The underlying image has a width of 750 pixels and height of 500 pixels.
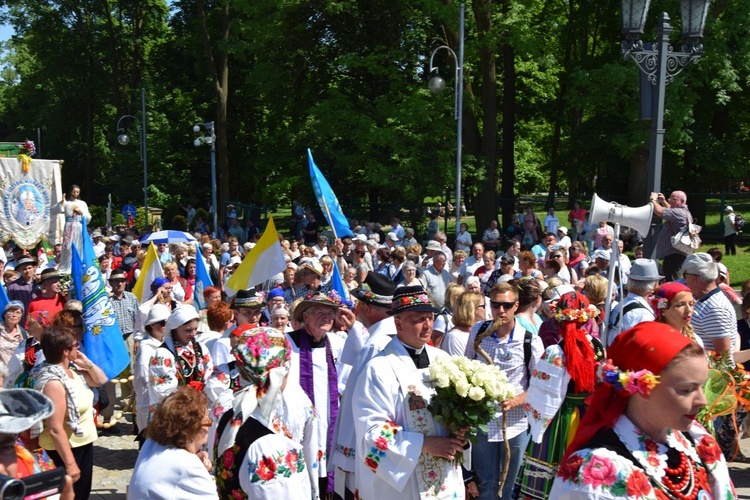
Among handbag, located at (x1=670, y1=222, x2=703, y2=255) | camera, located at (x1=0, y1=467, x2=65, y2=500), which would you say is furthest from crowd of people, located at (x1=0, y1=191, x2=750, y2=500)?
handbag, located at (x1=670, y1=222, x2=703, y2=255)

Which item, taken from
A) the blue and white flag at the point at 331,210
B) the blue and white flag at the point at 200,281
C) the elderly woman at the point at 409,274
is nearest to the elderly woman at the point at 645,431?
the blue and white flag at the point at 331,210

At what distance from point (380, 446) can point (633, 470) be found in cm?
180

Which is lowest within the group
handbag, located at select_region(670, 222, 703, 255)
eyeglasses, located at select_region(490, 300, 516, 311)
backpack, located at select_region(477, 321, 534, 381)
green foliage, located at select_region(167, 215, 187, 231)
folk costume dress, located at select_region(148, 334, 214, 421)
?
green foliage, located at select_region(167, 215, 187, 231)

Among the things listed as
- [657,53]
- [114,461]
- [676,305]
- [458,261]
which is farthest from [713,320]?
[458,261]

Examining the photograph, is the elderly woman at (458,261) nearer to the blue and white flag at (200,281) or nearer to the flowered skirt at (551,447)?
the blue and white flag at (200,281)

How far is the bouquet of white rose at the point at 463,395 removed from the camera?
441cm

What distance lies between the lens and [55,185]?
23344mm

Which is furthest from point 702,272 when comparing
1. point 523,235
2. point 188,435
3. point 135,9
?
point 135,9

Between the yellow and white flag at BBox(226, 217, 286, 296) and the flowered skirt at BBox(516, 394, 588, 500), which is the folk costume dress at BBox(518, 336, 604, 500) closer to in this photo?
the flowered skirt at BBox(516, 394, 588, 500)

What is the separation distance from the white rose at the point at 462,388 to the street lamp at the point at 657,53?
7116 mm

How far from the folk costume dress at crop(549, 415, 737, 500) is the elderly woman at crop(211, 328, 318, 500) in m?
1.94

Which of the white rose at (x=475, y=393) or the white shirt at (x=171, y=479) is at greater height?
the white rose at (x=475, y=393)

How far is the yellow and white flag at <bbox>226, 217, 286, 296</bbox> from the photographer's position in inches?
366

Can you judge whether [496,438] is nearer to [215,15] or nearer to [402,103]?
[402,103]
